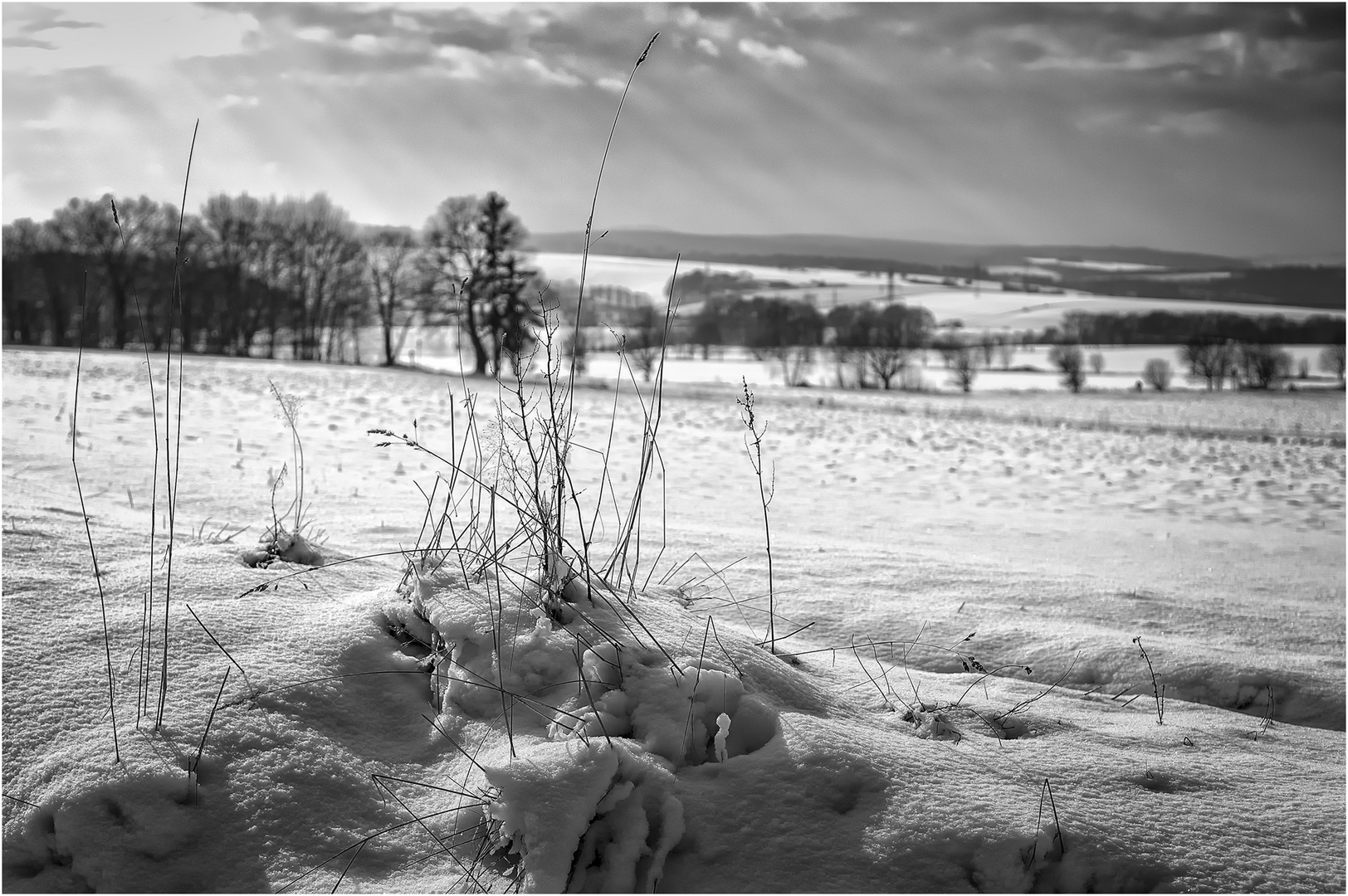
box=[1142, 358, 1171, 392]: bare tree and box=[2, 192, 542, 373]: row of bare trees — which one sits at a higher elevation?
box=[2, 192, 542, 373]: row of bare trees

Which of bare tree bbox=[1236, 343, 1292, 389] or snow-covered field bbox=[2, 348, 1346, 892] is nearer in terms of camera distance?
snow-covered field bbox=[2, 348, 1346, 892]

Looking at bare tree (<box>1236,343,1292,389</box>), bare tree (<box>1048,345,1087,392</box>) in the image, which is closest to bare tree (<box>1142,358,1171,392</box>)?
bare tree (<box>1048,345,1087,392</box>)

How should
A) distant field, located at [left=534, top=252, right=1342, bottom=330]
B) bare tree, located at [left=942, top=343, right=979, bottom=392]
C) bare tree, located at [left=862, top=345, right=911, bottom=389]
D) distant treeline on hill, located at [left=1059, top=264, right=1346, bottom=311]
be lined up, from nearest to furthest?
1. bare tree, located at [left=942, top=343, right=979, bottom=392]
2. bare tree, located at [left=862, top=345, right=911, bottom=389]
3. distant field, located at [left=534, top=252, right=1342, bottom=330]
4. distant treeline on hill, located at [left=1059, top=264, right=1346, bottom=311]

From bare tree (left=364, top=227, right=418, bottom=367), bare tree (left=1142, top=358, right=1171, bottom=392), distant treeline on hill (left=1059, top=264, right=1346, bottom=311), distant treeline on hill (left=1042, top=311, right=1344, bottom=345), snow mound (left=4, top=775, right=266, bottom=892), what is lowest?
snow mound (left=4, top=775, right=266, bottom=892)

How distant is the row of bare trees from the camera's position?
124 ft

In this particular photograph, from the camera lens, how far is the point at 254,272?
43969 millimetres

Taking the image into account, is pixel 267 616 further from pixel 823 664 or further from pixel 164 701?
pixel 823 664

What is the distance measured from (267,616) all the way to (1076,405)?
101 feet

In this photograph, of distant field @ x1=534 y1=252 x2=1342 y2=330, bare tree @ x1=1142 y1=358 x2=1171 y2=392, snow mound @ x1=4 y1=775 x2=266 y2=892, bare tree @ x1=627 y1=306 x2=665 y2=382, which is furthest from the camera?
distant field @ x1=534 y1=252 x2=1342 y2=330

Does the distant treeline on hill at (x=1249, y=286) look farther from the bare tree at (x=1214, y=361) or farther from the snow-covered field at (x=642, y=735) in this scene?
the snow-covered field at (x=642, y=735)

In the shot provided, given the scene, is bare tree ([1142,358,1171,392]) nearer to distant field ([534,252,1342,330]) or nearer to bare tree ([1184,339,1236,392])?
bare tree ([1184,339,1236,392])

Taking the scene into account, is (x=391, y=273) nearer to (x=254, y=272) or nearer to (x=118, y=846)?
(x=254, y=272)

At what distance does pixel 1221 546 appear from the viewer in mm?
6203

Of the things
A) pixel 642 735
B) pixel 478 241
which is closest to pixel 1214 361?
pixel 478 241
